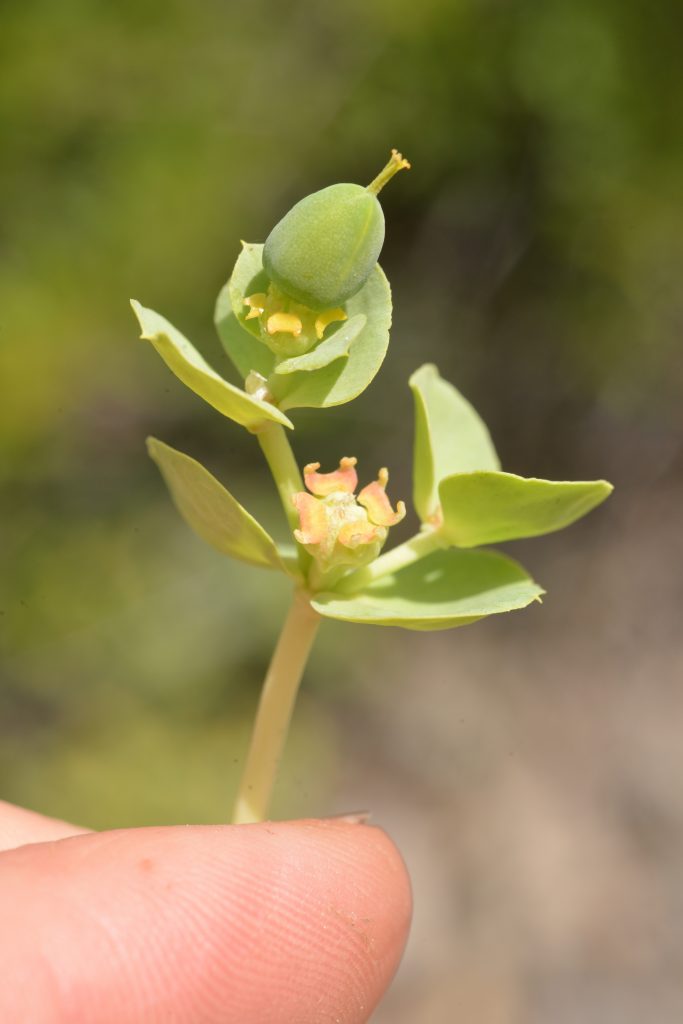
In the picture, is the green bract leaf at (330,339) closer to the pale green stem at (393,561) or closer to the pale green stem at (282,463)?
the pale green stem at (282,463)

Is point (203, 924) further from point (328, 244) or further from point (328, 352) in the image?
point (328, 244)

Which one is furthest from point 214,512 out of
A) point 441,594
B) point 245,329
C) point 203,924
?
point 203,924

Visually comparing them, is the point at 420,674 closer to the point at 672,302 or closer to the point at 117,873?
the point at 672,302

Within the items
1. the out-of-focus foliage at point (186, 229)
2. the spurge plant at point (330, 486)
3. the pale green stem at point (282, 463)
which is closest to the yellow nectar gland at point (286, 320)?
the spurge plant at point (330, 486)

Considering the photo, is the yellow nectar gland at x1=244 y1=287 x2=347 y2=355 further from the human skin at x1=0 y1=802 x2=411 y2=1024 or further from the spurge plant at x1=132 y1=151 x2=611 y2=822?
the human skin at x1=0 y1=802 x2=411 y2=1024

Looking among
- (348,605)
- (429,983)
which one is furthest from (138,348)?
(348,605)

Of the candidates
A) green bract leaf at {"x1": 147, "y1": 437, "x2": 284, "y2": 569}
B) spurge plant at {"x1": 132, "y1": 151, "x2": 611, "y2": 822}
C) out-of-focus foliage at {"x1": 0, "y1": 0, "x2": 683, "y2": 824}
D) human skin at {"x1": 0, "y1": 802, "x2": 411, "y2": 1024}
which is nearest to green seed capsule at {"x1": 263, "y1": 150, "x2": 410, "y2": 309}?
spurge plant at {"x1": 132, "y1": 151, "x2": 611, "y2": 822}
